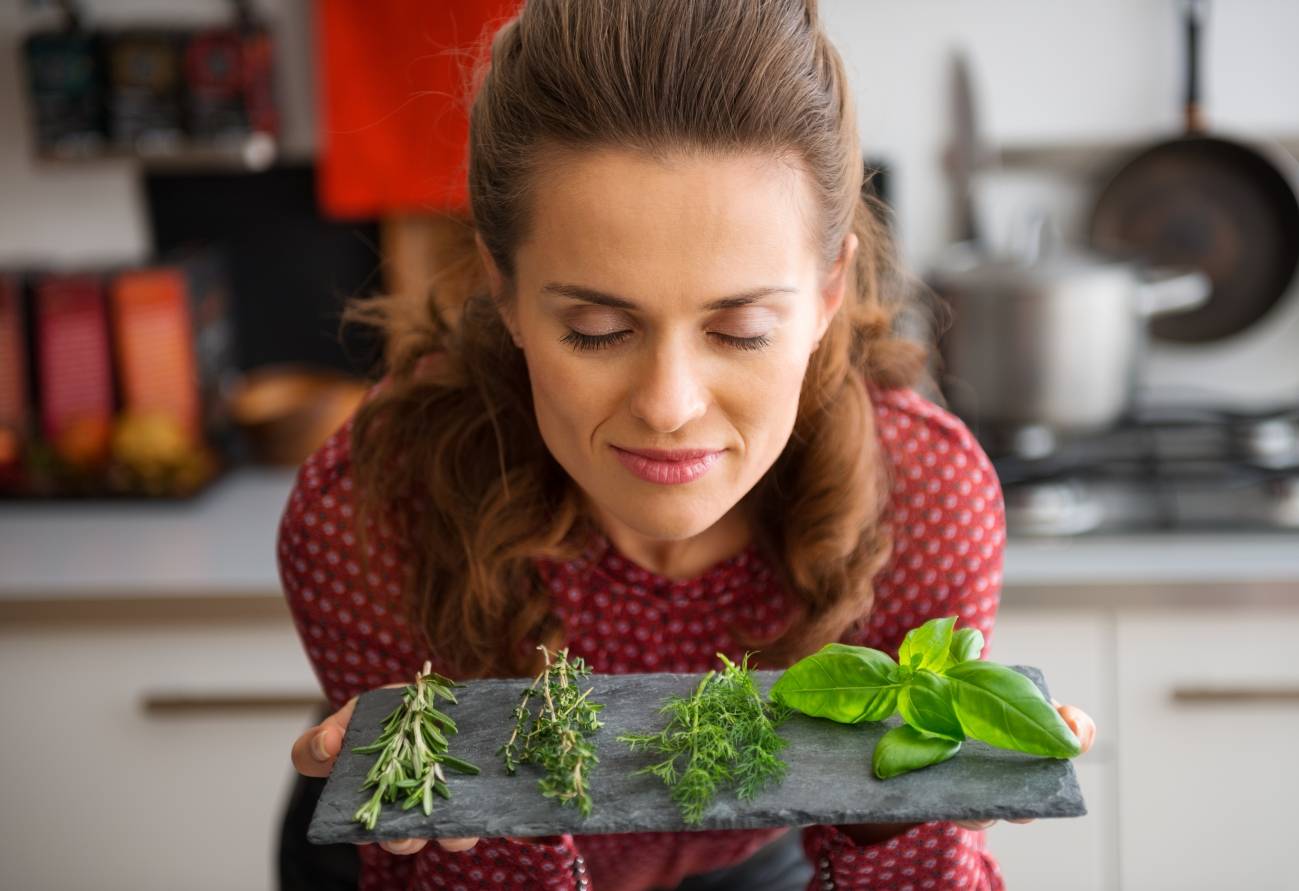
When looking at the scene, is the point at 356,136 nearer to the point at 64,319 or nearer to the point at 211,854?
the point at 64,319

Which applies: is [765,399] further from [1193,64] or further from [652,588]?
[1193,64]

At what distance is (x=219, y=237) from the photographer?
2420 millimetres

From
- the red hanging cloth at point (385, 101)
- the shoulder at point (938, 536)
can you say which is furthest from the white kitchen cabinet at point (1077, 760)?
the red hanging cloth at point (385, 101)

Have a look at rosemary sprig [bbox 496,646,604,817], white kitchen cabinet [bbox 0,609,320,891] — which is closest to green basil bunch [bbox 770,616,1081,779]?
rosemary sprig [bbox 496,646,604,817]

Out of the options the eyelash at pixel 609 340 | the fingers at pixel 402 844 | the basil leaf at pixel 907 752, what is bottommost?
the fingers at pixel 402 844

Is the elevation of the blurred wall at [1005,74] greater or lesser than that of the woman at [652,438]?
greater

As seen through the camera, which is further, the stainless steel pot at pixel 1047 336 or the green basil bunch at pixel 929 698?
the stainless steel pot at pixel 1047 336

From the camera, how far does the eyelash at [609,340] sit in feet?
3.18

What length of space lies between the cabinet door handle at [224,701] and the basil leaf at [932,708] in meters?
1.16

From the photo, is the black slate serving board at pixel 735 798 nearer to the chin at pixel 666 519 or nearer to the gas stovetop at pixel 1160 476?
the chin at pixel 666 519

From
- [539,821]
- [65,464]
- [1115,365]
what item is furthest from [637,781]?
[65,464]

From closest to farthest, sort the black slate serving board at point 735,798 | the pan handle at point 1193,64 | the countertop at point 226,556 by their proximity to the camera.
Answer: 1. the black slate serving board at point 735,798
2. the countertop at point 226,556
3. the pan handle at point 1193,64

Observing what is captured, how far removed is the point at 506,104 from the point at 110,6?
154 centimetres

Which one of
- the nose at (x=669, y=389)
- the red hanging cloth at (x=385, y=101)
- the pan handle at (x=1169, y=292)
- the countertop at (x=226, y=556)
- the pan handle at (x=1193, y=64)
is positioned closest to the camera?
the nose at (x=669, y=389)
